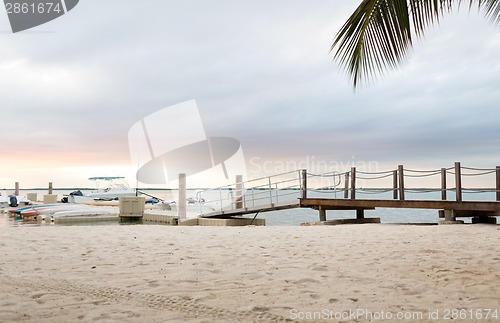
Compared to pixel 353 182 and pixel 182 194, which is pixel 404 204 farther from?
pixel 182 194

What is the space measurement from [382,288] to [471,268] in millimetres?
1677

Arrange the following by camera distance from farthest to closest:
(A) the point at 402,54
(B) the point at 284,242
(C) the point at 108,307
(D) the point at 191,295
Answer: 1. (B) the point at 284,242
2. (A) the point at 402,54
3. (D) the point at 191,295
4. (C) the point at 108,307

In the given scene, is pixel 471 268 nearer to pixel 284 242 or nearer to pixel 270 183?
pixel 284 242

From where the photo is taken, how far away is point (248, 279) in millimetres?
5195

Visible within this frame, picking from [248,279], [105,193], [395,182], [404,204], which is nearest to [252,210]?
[395,182]

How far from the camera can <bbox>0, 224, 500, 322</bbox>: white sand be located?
13.0 ft

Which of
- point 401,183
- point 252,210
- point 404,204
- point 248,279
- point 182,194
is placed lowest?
point 248,279

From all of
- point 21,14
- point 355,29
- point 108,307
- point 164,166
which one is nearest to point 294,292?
point 108,307

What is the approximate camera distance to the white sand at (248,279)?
13.0 feet

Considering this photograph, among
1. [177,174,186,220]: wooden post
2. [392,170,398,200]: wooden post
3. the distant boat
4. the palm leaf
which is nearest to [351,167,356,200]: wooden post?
[392,170,398,200]: wooden post

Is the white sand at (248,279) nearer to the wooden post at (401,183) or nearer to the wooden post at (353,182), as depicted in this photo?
Answer: the wooden post at (401,183)

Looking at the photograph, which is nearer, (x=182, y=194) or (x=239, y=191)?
(x=239, y=191)

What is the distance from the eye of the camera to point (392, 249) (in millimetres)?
Result: 7336

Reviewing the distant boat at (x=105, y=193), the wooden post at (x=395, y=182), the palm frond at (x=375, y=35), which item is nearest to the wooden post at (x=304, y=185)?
the wooden post at (x=395, y=182)
